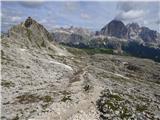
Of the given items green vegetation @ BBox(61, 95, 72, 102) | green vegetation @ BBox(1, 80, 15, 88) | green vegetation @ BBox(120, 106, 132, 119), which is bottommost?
green vegetation @ BBox(120, 106, 132, 119)

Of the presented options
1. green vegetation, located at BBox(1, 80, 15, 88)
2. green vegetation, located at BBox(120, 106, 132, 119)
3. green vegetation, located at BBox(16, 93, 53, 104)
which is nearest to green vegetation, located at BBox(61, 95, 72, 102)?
green vegetation, located at BBox(16, 93, 53, 104)

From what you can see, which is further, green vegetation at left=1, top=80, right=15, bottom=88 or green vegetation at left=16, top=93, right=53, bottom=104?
green vegetation at left=1, top=80, right=15, bottom=88

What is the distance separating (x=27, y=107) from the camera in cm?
5509

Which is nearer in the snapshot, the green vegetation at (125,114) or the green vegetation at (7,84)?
the green vegetation at (125,114)

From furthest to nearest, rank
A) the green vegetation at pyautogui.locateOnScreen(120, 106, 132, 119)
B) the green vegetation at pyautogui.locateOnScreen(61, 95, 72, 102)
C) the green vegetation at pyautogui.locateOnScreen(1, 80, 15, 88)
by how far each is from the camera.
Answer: the green vegetation at pyautogui.locateOnScreen(1, 80, 15, 88) < the green vegetation at pyautogui.locateOnScreen(61, 95, 72, 102) < the green vegetation at pyautogui.locateOnScreen(120, 106, 132, 119)

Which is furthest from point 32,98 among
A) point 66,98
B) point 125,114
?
point 125,114

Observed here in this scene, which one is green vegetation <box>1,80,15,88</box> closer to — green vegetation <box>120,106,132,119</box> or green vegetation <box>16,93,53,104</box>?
green vegetation <box>16,93,53,104</box>

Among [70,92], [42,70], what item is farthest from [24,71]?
[70,92]

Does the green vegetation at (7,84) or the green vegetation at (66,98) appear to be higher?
the green vegetation at (66,98)

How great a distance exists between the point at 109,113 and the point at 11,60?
80.4m

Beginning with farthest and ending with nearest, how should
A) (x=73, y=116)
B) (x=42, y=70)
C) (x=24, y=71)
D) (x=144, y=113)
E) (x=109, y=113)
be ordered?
(x=42, y=70) < (x=24, y=71) < (x=144, y=113) < (x=109, y=113) < (x=73, y=116)

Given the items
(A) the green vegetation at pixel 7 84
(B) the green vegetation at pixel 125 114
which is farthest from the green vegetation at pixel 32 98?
(A) the green vegetation at pixel 7 84

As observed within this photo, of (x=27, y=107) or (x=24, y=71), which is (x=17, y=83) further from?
(x=27, y=107)

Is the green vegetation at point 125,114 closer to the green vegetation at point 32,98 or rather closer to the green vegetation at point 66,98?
the green vegetation at point 66,98
